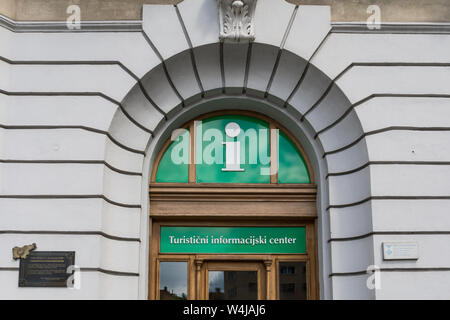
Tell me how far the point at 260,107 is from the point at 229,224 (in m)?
2.23

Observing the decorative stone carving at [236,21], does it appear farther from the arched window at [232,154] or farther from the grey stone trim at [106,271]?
the grey stone trim at [106,271]

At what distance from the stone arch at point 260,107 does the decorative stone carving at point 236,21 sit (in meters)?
0.25

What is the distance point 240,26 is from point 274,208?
324cm

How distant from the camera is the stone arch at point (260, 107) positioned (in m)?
11.2

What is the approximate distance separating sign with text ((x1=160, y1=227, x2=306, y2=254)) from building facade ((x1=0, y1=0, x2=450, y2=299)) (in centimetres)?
4

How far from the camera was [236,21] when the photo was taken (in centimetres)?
1120

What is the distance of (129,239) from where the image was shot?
10.9m

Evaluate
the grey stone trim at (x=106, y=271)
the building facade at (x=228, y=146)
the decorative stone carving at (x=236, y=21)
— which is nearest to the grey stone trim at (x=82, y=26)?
the building facade at (x=228, y=146)

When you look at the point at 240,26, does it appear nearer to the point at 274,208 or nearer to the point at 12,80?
the point at 274,208

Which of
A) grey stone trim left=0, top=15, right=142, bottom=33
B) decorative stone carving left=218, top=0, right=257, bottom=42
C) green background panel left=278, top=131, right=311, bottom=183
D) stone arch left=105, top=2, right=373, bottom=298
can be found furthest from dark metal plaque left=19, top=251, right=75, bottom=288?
decorative stone carving left=218, top=0, right=257, bottom=42

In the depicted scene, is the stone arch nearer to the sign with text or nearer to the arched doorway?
the arched doorway

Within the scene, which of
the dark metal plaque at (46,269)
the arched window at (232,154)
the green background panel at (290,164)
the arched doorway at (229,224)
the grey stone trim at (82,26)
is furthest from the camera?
the green background panel at (290,164)

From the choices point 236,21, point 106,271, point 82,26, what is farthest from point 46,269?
point 236,21

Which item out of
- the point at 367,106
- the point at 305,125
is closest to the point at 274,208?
the point at 305,125
